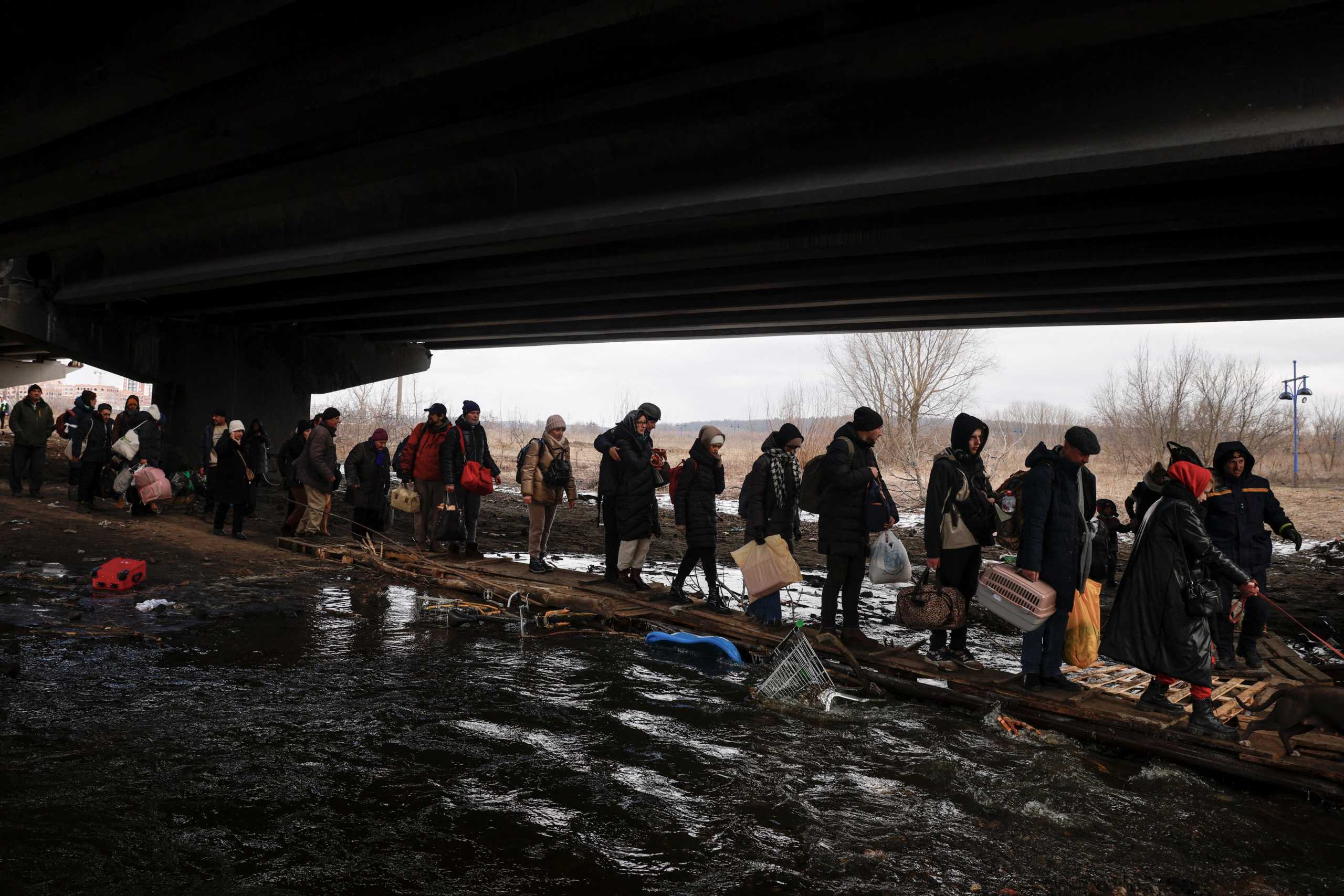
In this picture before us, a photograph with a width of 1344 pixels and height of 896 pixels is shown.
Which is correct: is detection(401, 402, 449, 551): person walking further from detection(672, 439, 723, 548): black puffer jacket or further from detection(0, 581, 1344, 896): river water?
detection(0, 581, 1344, 896): river water

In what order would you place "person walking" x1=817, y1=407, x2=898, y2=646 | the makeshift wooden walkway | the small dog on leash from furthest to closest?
"person walking" x1=817, y1=407, x2=898, y2=646 → the makeshift wooden walkway → the small dog on leash

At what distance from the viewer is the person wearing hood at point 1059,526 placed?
20.8 ft

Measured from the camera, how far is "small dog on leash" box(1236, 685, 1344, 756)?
504 cm

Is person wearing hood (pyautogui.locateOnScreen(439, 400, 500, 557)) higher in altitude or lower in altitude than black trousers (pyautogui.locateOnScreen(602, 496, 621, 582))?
higher

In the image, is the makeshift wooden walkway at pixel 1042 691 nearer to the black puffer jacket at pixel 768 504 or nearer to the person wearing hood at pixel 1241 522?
the person wearing hood at pixel 1241 522

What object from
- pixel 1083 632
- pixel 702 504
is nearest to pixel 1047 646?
pixel 1083 632

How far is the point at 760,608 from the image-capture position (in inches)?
344

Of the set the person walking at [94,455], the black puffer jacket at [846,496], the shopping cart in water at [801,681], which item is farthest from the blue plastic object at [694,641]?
the person walking at [94,455]

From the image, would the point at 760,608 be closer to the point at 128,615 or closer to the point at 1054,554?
the point at 1054,554

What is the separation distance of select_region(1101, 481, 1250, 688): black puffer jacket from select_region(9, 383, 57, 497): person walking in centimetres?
1852

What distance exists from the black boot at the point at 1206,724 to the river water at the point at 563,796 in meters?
0.43

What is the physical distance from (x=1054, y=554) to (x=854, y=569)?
6.75 feet

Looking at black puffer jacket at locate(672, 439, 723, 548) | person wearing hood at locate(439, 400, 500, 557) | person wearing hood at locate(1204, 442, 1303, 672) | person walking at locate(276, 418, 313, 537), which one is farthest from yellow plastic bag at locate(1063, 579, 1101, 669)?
person walking at locate(276, 418, 313, 537)

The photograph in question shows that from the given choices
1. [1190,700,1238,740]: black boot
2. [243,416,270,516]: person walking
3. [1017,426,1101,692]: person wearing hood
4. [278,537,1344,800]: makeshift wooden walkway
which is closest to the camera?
[278,537,1344,800]: makeshift wooden walkway
